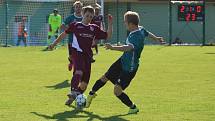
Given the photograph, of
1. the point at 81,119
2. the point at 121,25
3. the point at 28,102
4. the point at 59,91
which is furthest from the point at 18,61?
the point at 121,25

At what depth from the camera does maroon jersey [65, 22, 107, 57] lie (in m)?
9.67

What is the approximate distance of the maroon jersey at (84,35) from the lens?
9.67 m

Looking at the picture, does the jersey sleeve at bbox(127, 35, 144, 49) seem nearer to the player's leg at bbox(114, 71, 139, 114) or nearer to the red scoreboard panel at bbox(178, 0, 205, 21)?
the player's leg at bbox(114, 71, 139, 114)

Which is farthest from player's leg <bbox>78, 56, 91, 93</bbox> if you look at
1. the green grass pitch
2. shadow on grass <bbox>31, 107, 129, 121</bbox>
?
shadow on grass <bbox>31, 107, 129, 121</bbox>

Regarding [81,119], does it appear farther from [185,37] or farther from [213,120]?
[185,37]

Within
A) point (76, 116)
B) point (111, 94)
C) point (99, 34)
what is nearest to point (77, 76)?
point (99, 34)

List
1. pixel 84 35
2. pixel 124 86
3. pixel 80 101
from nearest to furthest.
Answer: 1. pixel 124 86
2. pixel 80 101
3. pixel 84 35

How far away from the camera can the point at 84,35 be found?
31.8ft

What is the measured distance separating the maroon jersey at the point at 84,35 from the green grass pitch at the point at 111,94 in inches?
40.6

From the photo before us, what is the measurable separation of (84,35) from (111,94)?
2.00m

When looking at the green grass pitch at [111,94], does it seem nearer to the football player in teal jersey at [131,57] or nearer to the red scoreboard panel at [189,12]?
the football player in teal jersey at [131,57]

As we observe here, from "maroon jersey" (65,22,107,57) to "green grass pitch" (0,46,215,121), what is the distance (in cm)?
103

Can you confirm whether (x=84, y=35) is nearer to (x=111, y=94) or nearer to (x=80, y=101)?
(x=80, y=101)

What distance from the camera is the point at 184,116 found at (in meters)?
8.65
